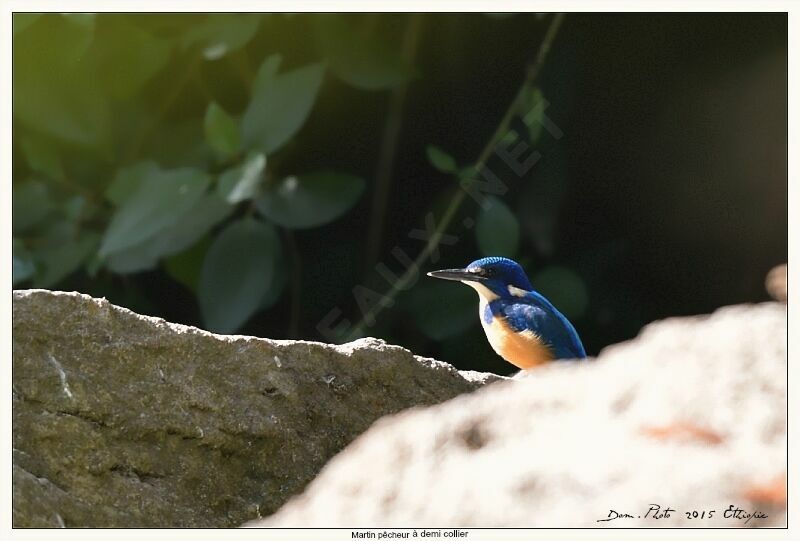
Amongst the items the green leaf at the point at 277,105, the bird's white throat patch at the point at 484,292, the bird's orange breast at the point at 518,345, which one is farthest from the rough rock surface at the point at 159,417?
the green leaf at the point at 277,105

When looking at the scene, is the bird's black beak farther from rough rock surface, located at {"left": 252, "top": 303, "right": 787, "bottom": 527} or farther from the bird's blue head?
rough rock surface, located at {"left": 252, "top": 303, "right": 787, "bottom": 527}

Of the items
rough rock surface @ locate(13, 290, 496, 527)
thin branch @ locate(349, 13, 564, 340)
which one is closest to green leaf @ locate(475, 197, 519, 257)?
thin branch @ locate(349, 13, 564, 340)

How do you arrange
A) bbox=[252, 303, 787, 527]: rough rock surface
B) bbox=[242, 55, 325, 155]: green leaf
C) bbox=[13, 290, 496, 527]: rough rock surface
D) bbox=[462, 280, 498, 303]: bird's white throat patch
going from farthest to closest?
bbox=[242, 55, 325, 155]: green leaf, bbox=[462, 280, 498, 303]: bird's white throat patch, bbox=[13, 290, 496, 527]: rough rock surface, bbox=[252, 303, 787, 527]: rough rock surface

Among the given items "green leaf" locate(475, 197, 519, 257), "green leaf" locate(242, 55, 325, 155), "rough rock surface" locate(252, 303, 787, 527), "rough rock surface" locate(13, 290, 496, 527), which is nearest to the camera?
"rough rock surface" locate(252, 303, 787, 527)

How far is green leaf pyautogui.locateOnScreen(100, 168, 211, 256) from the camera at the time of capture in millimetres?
3111

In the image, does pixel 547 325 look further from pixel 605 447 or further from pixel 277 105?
pixel 605 447

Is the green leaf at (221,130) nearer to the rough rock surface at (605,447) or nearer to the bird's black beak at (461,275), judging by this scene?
the bird's black beak at (461,275)

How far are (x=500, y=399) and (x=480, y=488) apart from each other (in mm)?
273

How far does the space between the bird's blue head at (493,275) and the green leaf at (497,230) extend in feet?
0.54

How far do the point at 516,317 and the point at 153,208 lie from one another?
42.5 inches

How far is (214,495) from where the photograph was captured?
80.1 inches

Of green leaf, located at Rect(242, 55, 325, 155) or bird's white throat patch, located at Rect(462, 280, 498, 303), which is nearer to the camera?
bird's white throat patch, located at Rect(462, 280, 498, 303)

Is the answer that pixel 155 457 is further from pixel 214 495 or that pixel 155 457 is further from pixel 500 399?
pixel 500 399

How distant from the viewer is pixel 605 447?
Answer: 149cm
